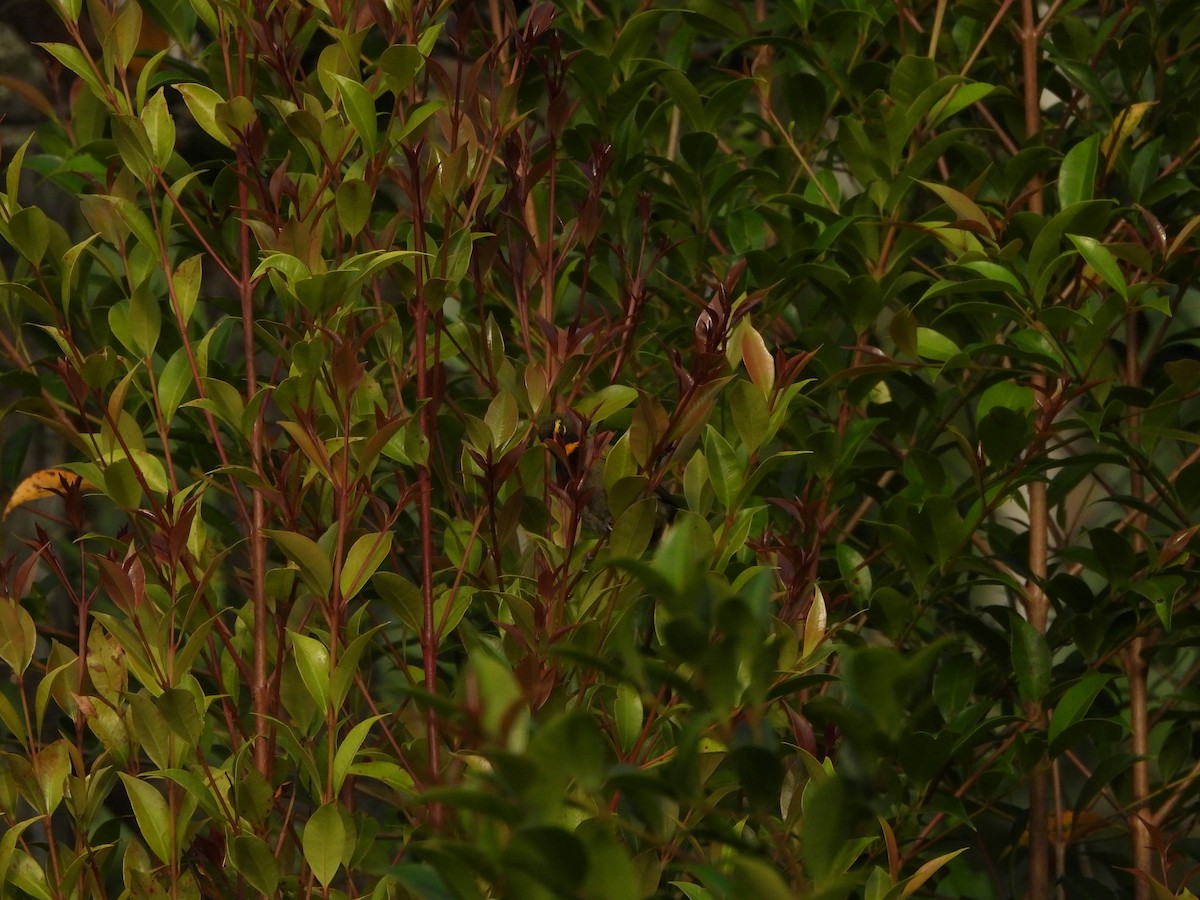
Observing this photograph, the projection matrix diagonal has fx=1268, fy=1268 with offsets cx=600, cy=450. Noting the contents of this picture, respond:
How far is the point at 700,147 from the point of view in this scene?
1.26 m

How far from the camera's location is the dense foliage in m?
0.74

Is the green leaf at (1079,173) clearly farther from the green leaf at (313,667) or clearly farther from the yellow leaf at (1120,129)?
the green leaf at (313,667)

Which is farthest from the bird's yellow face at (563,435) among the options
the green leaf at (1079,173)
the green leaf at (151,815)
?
the green leaf at (1079,173)

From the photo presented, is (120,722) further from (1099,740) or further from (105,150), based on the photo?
(1099,740)

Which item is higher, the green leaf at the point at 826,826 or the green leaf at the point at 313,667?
the green leaf at the point at 826,826

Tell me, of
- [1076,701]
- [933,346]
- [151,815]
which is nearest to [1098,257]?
[933,346]

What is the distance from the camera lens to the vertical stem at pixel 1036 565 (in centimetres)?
126

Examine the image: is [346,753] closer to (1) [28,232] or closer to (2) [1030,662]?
(1) [28,232]

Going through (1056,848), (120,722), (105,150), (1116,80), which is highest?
(1116,80)

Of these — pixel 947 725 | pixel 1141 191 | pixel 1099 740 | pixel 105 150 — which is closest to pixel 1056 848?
pixel 1099 740

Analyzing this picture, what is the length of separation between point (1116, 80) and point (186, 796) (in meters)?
1.47

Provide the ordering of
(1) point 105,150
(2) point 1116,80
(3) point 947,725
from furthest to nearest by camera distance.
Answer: (2) point 1116,80, (1) point 105,150, (3) point 947,725

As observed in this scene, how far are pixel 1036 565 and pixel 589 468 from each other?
2.32ft

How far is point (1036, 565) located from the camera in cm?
135
